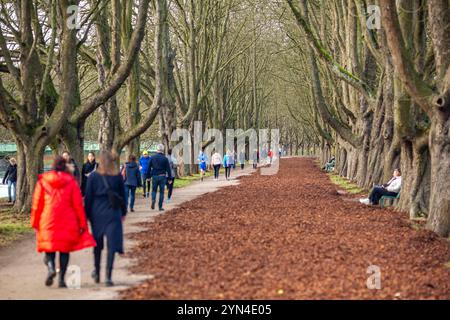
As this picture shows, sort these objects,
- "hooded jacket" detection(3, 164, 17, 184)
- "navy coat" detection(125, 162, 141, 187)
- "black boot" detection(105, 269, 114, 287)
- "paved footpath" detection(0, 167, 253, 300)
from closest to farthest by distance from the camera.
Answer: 1. "paved footpath" detection(0, 167, 253, 300)
2. "black boot" detection(105, 269, 114, 287)
3. "navy coat" detection(125, 162, 141, 187)
4. "hooded jacket" detection(3, 164, 17, 184)

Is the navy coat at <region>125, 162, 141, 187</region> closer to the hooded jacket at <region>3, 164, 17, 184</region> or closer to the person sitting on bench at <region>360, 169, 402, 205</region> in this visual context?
the person sitting on bench at <region>360, 169, 402, 205</region>

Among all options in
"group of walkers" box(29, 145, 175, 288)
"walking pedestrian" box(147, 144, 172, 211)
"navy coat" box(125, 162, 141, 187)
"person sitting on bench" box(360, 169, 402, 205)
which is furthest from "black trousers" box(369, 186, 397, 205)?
"group of walkers" box(29, 145, 175, 288)

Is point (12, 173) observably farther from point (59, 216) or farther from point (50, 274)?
point (59, 216)

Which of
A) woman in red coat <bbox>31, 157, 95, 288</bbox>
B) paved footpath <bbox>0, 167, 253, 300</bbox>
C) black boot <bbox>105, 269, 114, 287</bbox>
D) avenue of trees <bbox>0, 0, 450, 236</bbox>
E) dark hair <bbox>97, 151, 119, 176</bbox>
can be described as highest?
avenue of trees <bbox>0, 0, 450, 236</bbox>

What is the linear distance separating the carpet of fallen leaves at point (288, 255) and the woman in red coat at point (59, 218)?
98 cm

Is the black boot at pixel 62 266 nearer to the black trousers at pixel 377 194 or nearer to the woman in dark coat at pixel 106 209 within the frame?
the woman in dark coat at pixel 106 209

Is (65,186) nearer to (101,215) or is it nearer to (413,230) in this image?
(101,215)

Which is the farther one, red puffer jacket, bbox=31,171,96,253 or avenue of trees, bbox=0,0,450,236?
avenue of trees, bbox=0,0,450,236

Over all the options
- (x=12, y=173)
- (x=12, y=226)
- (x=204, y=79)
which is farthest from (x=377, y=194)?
(x=204, y=79)

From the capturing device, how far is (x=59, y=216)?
8656mm

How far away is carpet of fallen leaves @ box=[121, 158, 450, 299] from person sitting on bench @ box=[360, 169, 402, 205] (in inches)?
44.3

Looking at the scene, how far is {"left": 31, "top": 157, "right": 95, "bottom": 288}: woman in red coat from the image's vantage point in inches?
340

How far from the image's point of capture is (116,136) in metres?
24.6
